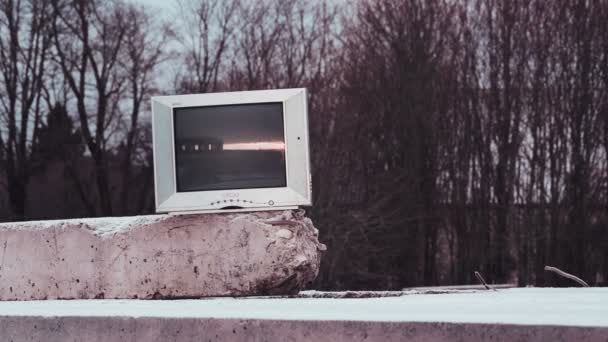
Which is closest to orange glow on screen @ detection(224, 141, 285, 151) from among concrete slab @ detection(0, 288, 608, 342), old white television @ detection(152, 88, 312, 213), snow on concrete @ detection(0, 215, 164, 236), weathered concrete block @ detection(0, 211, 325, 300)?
old white television @ detection(152, 88, 312, 213)

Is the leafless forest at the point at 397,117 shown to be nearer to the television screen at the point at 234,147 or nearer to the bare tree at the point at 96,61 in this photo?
the bare tree at the point at 96,61

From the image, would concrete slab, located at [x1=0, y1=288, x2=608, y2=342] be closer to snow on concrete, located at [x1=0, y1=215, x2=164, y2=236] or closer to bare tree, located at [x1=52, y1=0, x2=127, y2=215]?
snow on concrete, located at [x1=0, y1=215, x2=164, y2=236]

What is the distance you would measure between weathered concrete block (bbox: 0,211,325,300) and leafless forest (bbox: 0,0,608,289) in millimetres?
20007

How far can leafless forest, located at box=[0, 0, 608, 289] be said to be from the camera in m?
30.1

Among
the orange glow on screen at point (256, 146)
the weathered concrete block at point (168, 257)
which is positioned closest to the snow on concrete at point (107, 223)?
the weathered concrete block at point (168, 257)

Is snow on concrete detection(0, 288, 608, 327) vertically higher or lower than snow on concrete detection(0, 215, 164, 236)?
lower

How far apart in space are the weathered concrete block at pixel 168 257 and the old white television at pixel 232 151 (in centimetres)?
13

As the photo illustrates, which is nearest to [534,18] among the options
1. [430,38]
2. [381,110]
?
[430,38]

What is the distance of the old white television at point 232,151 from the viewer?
728cm

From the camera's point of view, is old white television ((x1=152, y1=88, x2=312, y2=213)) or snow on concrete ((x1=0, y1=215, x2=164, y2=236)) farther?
snow on concrete ((x1=0, y1=215, x2=164, y2=236))

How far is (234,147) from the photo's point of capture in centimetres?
738

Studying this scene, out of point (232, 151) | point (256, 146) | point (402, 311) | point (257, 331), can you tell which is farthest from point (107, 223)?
point (402, 311)

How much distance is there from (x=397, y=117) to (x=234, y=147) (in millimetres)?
25241

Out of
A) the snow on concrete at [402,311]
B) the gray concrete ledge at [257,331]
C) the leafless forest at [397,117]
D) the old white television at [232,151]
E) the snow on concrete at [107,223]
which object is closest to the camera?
the gray concrete ledge at [257,331]
